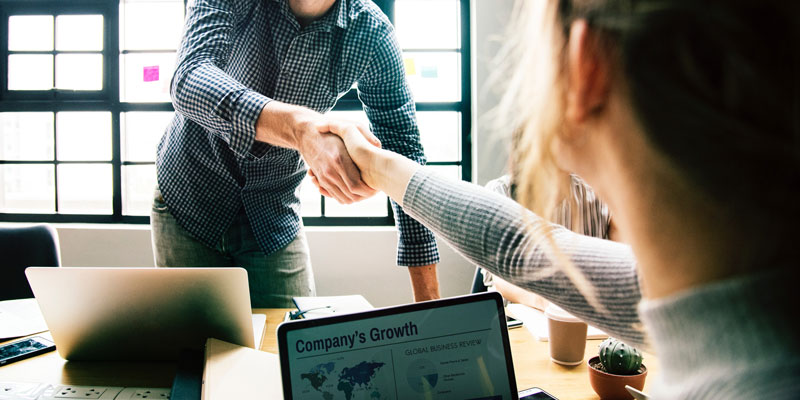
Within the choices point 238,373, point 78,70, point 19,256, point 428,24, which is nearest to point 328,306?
point 238,373

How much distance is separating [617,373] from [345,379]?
49 cm

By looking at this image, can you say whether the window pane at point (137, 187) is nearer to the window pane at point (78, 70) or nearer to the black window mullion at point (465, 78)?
the window pane at point (78, 70)

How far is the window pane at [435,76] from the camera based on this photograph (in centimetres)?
331

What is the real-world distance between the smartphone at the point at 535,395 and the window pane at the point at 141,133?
3.25m

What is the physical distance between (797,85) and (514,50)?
9.2 inches

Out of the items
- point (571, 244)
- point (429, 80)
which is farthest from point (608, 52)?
point (429, 80)

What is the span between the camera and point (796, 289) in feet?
Result: 0.92

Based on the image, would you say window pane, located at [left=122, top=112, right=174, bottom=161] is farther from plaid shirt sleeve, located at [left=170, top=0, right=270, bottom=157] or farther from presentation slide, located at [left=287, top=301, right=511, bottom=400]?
presentation slide, located at [left=287, top=301, right=511, bottom=400]

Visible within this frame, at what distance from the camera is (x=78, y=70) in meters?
3.39

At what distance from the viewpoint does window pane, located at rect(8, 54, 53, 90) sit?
3.40 meters

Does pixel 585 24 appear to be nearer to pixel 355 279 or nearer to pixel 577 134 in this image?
pixel 577 134

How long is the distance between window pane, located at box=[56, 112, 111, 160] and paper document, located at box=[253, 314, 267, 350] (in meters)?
2.78

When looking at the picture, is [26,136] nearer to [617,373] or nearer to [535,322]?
[535,322]

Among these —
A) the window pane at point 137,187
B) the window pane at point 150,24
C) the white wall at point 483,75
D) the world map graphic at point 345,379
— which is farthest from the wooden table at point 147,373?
the window pane at point 150,24
